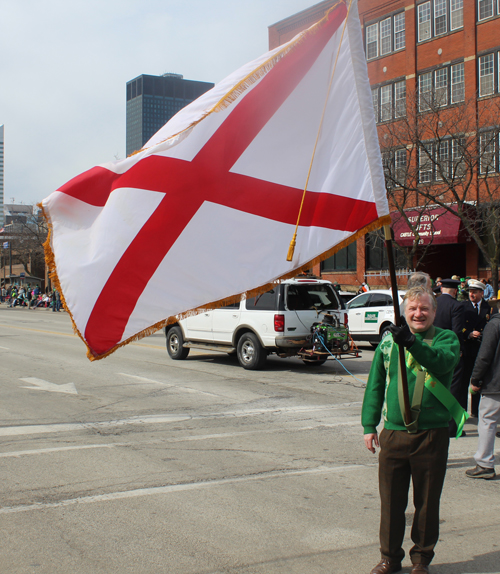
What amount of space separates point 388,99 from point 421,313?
108 ft

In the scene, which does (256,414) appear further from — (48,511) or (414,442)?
(414,442)

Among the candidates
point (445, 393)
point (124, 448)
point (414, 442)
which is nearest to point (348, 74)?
point (445, 393)

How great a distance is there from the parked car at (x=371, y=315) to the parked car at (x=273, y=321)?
362 cm

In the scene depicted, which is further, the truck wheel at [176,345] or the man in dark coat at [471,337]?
the truck wheel at [176,345]

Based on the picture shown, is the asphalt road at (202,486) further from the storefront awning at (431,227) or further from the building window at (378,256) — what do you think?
the building window at (378,256)

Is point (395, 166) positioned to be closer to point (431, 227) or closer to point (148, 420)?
point (431, 227)

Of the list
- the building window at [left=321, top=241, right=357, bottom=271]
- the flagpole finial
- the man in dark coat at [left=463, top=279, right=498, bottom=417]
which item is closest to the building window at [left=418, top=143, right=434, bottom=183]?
the building window at [left=321, top=241, right=357, bottom=271]

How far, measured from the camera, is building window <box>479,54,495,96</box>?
28.9m

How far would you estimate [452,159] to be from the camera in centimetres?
2623

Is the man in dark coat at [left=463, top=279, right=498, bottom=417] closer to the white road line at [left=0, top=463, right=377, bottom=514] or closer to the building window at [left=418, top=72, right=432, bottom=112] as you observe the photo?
the white road line at [left=0, top=463, right=377, bottom=514]

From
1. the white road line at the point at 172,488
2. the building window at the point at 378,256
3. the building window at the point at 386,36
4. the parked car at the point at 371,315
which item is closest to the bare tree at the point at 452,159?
the building window at the point at 378,256

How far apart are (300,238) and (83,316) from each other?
1.43 metres

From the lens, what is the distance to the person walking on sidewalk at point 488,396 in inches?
229

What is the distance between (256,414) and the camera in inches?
344
